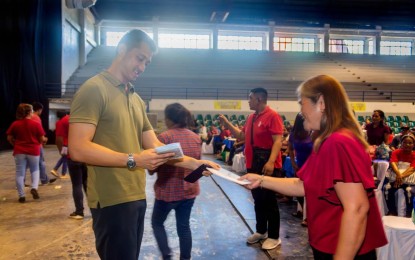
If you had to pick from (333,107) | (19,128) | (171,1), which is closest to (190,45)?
(171,1)

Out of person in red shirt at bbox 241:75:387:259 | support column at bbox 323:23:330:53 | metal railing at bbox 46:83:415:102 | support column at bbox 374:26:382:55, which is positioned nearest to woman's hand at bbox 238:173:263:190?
person in red shirt at bbox 241:75:387:259

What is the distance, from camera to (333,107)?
141 centimetres

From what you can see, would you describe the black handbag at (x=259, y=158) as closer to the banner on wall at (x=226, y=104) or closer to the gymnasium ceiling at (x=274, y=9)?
the banner on wall at (x=226, y=104)

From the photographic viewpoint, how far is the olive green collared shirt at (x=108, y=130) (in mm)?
1580

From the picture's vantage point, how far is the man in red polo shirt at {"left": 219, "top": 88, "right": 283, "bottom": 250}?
373cm

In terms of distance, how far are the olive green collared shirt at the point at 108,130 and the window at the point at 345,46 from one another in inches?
1223

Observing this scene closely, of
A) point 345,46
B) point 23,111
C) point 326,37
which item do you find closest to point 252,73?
point 326,37

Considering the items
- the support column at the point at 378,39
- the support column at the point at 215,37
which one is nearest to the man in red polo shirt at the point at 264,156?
the support column at the point at 215,37

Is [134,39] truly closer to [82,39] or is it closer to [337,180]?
[337,180]

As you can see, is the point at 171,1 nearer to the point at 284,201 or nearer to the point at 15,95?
the point at 15,95

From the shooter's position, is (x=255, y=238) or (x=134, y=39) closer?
(x=134, y=39)

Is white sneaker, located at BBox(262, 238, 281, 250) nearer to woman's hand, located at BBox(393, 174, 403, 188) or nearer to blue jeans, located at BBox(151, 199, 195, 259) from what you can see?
blue jeans, located at BBox(151, 199, 195, 259)

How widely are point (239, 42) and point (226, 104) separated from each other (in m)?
12.4

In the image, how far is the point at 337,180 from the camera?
4.34ft
